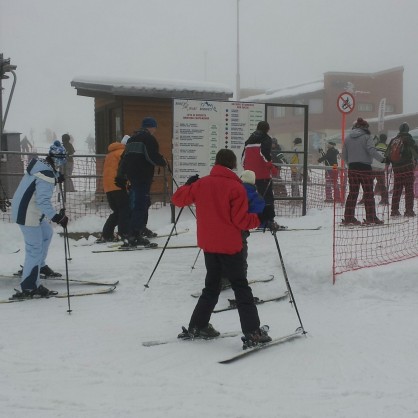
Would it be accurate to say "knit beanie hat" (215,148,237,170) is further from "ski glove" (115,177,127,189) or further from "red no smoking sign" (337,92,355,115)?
"red no smoking sign" (337,92,355,115)

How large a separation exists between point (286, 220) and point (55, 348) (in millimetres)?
6846

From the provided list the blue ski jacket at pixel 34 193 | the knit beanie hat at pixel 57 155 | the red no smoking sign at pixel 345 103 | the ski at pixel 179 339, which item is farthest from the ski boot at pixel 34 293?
the red no smoking sign at pixel 345 103

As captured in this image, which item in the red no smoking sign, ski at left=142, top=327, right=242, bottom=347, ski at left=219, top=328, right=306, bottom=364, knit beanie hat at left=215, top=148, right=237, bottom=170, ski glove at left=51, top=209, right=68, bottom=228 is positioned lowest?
ski at left=142, top=327, right=242, bottom=347

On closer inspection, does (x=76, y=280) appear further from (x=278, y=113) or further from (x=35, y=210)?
(x=278, y=113)

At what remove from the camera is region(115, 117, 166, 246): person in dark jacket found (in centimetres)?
857

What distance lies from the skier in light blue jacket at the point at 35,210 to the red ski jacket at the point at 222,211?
1911mm

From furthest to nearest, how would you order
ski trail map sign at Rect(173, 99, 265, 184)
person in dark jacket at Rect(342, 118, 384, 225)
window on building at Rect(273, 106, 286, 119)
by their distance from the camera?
window on building at Rect(273, 106, 286, 119)
ski trail map sign at Rect(173, 99, 265, 184)
person in dark jacket at Rect(342, 118, 384, 225)

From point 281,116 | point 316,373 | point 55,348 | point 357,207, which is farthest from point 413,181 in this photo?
point 281,116

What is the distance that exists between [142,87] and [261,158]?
13.2 feet

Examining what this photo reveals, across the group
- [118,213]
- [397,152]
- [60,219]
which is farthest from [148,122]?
[397,152]

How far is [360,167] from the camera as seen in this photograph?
984 cm

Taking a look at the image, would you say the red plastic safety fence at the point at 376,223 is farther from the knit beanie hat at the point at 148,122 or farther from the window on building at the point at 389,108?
the window on building at the point at 389,108

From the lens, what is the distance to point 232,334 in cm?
529

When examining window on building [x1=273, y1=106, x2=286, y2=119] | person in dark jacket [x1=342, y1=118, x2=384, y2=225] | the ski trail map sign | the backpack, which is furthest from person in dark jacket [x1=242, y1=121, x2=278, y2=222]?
window on building [x1=273, y1=106, x2=286, y2=119]
